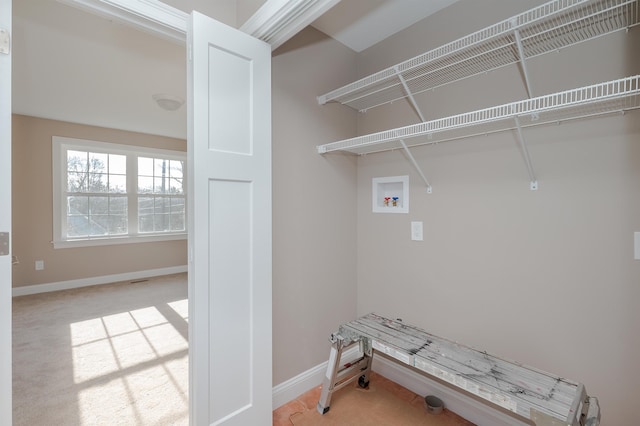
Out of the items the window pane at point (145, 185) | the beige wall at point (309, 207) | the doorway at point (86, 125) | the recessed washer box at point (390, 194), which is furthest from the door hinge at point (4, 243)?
the window pane at point (145, 185)

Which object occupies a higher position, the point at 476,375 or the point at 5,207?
the point at 5,207

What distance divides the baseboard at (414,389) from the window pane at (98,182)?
455 centimetres

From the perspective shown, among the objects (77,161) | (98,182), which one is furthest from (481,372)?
(77,161)

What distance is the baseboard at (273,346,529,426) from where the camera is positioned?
5.23 feet

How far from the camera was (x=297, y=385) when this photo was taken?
1900 millimetres

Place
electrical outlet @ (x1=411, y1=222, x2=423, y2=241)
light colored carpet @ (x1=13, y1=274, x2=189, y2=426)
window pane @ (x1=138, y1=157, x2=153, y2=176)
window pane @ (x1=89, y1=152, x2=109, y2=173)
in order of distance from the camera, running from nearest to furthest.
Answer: light colored carpet @ (x1=13, y1=274, x2=189, y2=426) → electrical outlet @ (x1=411, y1=222, x2=423, y2=241) → window pane @ (x1=89, y1=152, x2=109, y2=173) → window pane @ (x1=138, y1=157, x2=153, y2=176)

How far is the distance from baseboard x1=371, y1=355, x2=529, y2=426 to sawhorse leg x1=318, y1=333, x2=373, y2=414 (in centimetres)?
21

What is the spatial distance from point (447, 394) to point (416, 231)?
997 millimetres

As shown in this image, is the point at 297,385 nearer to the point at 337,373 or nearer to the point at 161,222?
the point at 337,373

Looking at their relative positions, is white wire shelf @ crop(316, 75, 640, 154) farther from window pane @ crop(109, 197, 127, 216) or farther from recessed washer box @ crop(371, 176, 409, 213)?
window pane @ crop(109, 197, 127, 216)

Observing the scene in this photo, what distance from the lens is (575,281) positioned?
1359mm

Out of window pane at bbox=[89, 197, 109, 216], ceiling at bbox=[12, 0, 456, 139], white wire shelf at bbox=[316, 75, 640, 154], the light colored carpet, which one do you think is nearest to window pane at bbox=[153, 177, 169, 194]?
window pane at bbox=[89, 197, 109, 216]

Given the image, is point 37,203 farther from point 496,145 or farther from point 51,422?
point 496,145

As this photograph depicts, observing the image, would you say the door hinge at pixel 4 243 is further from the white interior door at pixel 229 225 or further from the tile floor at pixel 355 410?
the tile floor at pixel 355 410
